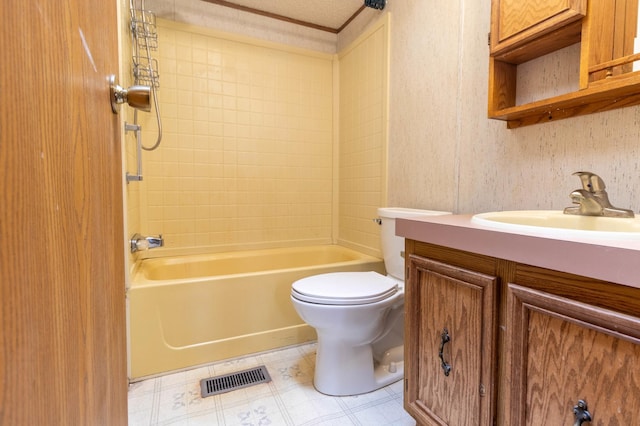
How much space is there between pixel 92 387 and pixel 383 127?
1.96 metres

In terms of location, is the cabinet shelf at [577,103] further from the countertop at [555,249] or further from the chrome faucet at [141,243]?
the chrome faucet at [141,243]

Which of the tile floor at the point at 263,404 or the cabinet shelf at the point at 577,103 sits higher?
the cabinet shelf at the point at 577,103

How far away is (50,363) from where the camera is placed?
1.09 ft

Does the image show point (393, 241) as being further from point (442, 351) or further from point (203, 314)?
point (203, 314)

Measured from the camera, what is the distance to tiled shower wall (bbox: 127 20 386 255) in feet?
7.13

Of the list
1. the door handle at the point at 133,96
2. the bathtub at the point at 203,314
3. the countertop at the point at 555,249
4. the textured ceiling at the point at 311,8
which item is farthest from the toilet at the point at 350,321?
the textured ceiling at the point at 311,8

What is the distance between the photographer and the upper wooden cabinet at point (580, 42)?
3.09 ft

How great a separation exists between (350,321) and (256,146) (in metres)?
1.54

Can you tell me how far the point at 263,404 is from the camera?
1379 mm

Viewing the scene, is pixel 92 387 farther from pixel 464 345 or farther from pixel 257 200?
pixel 257 200

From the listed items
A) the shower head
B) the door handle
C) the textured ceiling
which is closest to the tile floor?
the door handle

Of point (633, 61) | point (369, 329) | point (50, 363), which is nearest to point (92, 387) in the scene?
point (50, 363)

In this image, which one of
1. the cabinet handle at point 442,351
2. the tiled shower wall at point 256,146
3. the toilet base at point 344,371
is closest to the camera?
the cabinet handle at point 442,351

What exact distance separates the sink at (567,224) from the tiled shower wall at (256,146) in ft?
3.79
